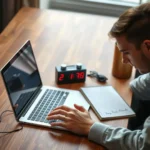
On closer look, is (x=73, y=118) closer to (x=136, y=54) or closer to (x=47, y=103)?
(x=47, y=103)

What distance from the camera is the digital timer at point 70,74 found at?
5.42 feet

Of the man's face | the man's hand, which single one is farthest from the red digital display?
the man's face

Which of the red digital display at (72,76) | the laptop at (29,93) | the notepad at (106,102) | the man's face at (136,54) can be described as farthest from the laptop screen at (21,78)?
the man's face at (136,54)

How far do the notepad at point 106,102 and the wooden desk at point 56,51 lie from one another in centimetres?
3

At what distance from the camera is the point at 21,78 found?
4.75ft

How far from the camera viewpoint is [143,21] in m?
1.24

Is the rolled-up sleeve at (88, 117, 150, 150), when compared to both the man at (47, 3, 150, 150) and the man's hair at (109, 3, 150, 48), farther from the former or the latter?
the man's hair at (109, 3, 150, 48)

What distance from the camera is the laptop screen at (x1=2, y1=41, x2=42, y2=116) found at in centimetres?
135

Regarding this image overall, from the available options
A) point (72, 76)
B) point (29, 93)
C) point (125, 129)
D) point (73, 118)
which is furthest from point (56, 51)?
point (125, 129)

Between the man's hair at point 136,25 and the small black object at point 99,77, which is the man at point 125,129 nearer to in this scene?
the man's hair at point 136,25

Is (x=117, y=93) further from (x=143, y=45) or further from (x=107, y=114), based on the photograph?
(x=143, y=45)

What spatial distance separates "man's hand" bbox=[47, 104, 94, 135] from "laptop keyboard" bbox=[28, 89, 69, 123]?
0.16 ft

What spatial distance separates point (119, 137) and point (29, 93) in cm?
45

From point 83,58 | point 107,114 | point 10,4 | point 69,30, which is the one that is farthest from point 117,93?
point 10,4
